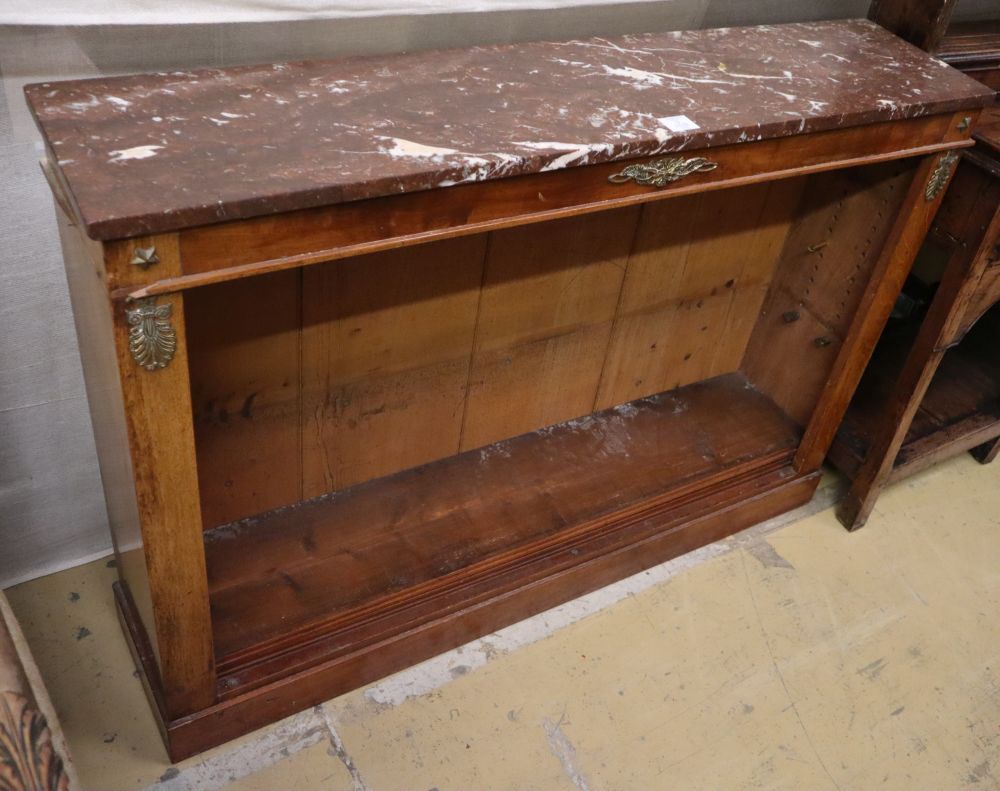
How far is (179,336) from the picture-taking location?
1.20 m

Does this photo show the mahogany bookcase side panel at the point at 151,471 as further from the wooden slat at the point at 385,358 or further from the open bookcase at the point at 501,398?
the wooden slat at the point at 385,358

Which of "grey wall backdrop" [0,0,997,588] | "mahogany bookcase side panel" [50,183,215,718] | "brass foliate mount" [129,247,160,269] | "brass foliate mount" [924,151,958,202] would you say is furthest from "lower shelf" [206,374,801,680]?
"brass foliate mount" [129,247,160,269]

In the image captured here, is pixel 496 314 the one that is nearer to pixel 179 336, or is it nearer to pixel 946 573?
pixel 179 336

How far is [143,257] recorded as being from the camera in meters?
1.10

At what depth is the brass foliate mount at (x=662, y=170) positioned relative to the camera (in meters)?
1.40

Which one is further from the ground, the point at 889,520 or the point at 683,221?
the point at 683,221

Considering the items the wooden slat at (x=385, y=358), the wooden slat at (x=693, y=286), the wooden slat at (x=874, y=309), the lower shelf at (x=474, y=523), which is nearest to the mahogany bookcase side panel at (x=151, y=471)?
the lower shelf at (x=474, y=523)

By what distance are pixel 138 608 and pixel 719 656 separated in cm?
109

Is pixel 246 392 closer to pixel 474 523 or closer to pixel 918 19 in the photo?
pixel 474 523

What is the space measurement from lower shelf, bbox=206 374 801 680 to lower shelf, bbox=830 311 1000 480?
0.54 ft

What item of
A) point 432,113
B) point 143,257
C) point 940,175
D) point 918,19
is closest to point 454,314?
point 432,113

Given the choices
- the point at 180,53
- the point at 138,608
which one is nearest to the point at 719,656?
the point at 138,608

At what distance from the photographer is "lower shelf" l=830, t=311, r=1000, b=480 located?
7.52 feet

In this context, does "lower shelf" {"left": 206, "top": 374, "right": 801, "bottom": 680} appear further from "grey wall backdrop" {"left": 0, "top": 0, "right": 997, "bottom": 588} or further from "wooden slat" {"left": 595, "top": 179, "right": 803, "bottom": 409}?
"grey wall backdrop" {"left": 0, "top": 0, "right": 997, "bottom": 588}
